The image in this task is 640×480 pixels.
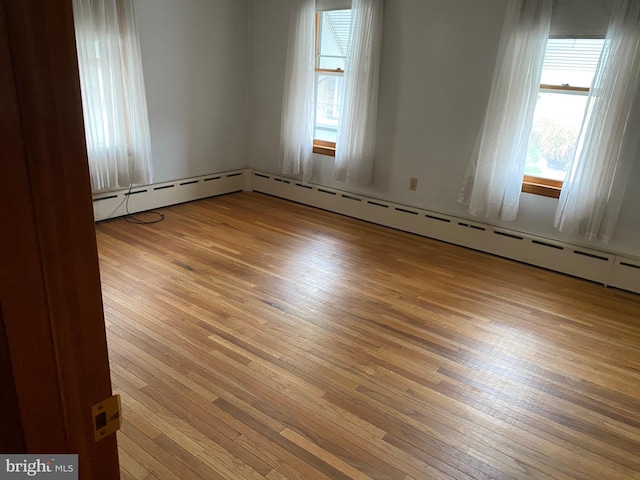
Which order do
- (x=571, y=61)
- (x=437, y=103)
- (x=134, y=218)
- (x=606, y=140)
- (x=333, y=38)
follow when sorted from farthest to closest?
(x=333, y=38) → (x=134, y=218) → (x=437, y=103) → (x=571, y=61) → (x=606, y=140)

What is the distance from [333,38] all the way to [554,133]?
2247mm

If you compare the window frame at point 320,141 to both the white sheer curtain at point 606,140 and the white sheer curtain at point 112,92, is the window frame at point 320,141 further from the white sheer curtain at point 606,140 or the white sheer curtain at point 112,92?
the white sheer curtain at point 606,140

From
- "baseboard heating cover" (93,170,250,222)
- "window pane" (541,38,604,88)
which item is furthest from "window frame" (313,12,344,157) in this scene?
"window pane" (541,38,604,88)

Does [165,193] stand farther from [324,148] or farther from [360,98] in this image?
[360,98]

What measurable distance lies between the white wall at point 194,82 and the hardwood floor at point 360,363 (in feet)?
3.97

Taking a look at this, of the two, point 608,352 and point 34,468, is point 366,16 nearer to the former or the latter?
point 608,352

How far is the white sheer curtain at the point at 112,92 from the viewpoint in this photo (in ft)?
11.6

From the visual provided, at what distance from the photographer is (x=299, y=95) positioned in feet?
A: 15.2

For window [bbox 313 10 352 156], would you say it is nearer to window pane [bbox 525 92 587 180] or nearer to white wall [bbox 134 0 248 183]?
white wall [bbox 134 0 248 183]

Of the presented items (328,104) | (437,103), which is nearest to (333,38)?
(328,104)

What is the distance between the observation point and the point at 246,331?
8.49 ft

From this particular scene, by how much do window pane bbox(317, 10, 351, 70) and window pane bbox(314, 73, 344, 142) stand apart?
0.12 metres

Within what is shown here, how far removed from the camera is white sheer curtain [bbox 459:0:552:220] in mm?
3312

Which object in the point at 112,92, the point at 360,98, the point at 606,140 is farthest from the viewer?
the point at 360,98
